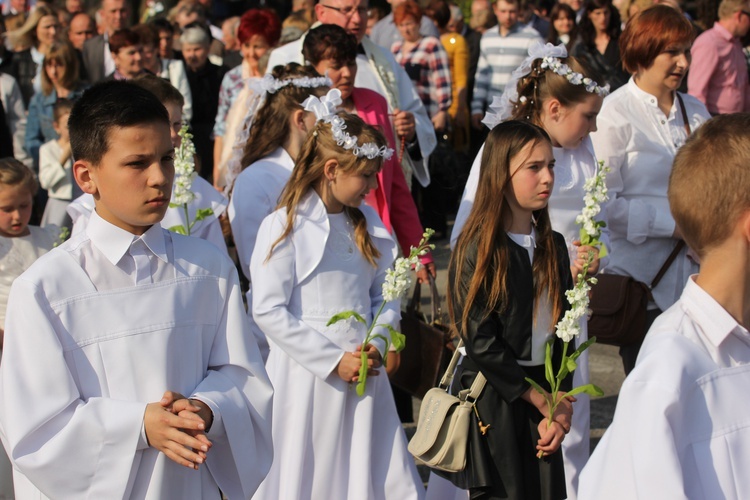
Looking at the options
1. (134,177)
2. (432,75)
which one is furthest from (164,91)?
(432,75)

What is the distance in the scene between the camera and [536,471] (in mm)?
4375

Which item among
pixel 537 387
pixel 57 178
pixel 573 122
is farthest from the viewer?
pixel 57 178

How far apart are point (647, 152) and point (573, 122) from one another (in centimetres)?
77

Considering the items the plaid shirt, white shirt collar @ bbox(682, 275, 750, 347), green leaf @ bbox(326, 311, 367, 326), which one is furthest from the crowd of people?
the plaid shirt

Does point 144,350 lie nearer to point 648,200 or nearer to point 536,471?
point 536,471

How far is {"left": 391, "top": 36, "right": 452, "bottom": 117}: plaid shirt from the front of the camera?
10.8 meters

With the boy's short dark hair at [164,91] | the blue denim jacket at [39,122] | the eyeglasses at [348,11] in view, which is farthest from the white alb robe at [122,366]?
the blue denim jacket at [39,122]

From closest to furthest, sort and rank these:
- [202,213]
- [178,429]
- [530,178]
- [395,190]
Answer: [178,429] < [530,178] < [202,213] < [395,190]

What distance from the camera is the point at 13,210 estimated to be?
5066mm

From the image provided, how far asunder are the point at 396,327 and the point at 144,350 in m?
2.06

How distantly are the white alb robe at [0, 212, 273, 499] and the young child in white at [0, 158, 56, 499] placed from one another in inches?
71.9

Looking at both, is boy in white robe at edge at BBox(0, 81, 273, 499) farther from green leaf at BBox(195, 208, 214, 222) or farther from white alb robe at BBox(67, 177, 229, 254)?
green leaf at BBox(195, 208, 214, 222)

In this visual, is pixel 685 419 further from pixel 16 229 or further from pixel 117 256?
pixel 16 229

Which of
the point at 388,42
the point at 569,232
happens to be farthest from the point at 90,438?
the point at 388,42
